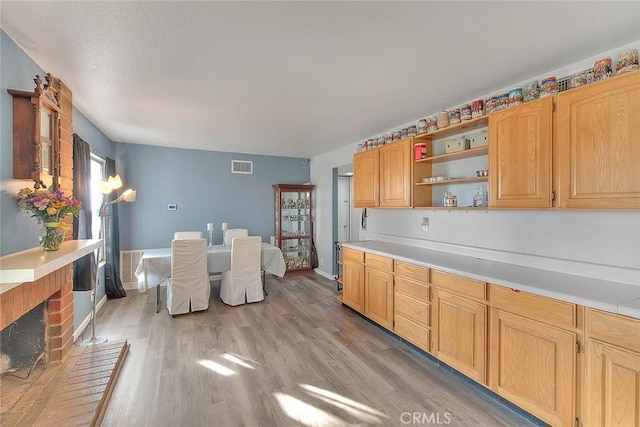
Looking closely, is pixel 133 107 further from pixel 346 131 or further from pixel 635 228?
pixel 635 228

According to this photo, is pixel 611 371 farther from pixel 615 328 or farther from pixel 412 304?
pixel 412 304

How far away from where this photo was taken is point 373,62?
2.04m

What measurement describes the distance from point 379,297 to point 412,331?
1.78 feet

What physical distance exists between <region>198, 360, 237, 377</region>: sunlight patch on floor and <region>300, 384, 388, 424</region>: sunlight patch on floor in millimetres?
662

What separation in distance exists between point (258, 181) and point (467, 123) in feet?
13.7

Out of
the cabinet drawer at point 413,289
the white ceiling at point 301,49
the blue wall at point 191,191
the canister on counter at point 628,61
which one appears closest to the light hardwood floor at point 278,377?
the cabinet drawer at point 413,289

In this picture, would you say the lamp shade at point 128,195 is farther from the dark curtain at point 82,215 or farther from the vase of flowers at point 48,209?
the vase of flowers at point 48,209

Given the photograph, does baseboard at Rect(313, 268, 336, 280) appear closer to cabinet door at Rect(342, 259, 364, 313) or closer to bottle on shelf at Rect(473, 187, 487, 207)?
cabinet door at Rect(342, 259, 364, 313)

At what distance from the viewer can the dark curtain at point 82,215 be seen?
2850mm

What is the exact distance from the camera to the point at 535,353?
5.83 feet

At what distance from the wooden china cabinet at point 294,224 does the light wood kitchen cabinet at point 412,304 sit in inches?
125

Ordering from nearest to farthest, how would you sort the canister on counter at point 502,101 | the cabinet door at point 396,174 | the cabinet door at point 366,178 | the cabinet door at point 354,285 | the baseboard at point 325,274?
1. the canister on counter at point 502,101
2. the cabinet door at point 396,174
3. the cabinet door at point 354,285
4. the cabinet door at point 366,178
5. the baseboard at point 325,274

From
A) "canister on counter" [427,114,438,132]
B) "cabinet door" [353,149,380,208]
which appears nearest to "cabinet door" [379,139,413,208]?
"cabinet door" [353,149,380,208]

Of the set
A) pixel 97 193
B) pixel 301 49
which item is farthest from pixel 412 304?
pixel 97 193
